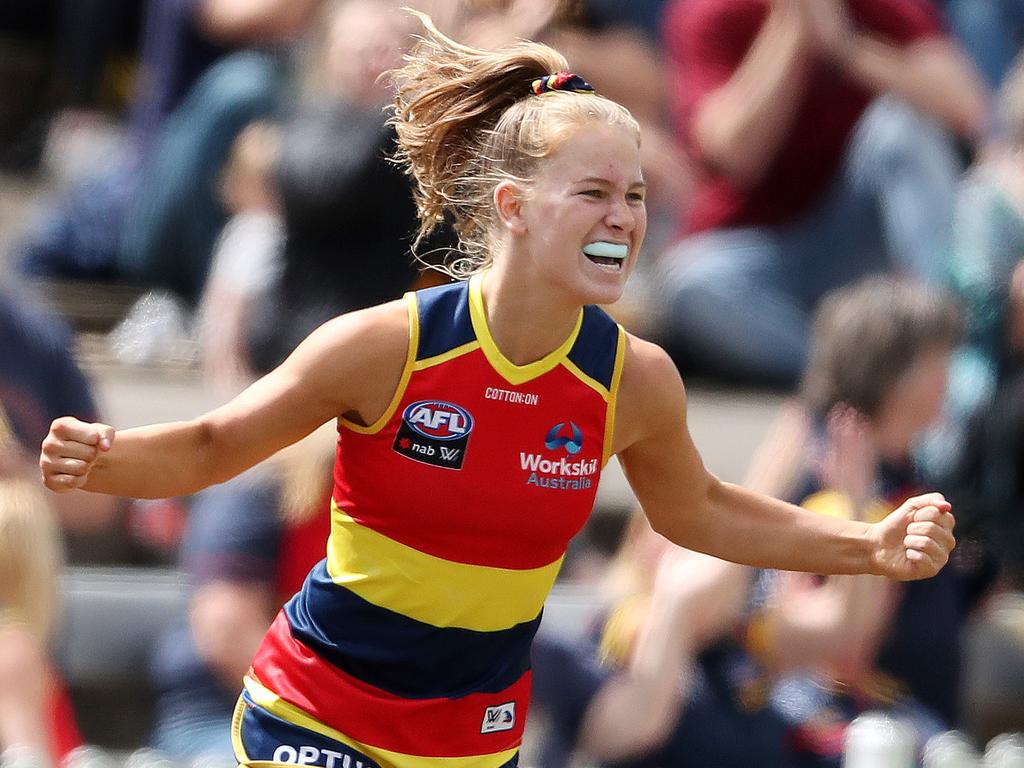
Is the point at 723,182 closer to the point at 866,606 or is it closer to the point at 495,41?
the point at 495,41

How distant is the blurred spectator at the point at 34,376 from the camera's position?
4.45 metres

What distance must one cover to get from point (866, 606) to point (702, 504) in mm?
1445

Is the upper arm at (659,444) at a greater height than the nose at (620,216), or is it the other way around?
the nose at (620,216)

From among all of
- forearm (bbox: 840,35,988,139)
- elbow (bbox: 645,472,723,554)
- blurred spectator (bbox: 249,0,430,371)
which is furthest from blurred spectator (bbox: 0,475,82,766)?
forearm (bbox: 840,35,988,139)

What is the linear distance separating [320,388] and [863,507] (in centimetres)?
195

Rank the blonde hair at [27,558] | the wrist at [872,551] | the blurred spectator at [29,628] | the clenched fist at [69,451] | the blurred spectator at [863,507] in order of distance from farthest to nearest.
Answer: the blurred spectator at [863,507] → the blonde hair at [27,558] → the blurred spectator at [29,628] → the wrist at [872,551] → the clenched fist at [69,451]

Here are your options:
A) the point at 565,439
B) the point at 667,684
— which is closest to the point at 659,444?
the point at 565,439

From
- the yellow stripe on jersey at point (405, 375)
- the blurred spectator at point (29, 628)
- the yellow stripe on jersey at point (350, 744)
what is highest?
the yellow stripe on jersey at point (405, 375)

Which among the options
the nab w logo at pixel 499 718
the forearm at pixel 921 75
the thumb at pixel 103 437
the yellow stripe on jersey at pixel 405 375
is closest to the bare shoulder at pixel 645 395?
the yellow stripe on jersey at pixel 405 375

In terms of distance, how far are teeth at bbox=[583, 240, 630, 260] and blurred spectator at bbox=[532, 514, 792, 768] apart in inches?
60.0

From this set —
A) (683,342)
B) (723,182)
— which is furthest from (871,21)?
(683,342)

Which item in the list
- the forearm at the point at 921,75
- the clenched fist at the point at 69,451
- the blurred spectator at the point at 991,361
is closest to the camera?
the clenched fist at the point at 69,451

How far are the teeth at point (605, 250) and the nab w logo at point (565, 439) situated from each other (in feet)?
0.88

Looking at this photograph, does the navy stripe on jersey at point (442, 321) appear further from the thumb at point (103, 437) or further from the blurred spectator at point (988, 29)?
the blurred spectator at point (988, 29)
